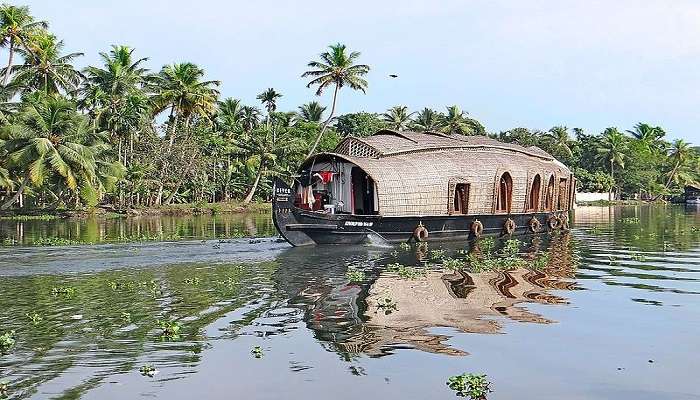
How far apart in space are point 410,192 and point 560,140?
194 ft

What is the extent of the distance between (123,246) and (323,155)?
619cm

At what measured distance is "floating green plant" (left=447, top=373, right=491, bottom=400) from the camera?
21.9 ft

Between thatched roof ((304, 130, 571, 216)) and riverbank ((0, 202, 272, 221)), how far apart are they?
2363 centimetres

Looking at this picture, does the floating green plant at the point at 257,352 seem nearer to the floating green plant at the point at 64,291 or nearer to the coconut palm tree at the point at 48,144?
the floating green plant at the point at 64,291

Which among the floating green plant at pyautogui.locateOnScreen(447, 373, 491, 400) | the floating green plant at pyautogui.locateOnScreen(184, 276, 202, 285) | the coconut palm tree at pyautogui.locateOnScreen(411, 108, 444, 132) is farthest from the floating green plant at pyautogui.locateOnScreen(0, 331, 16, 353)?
the coconut palm tree at pyautogui.locateOnScreen(411, 108, 444, 132)

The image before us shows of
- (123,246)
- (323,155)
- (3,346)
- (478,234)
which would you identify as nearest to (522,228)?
(478,234)

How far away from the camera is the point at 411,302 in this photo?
11359 mm

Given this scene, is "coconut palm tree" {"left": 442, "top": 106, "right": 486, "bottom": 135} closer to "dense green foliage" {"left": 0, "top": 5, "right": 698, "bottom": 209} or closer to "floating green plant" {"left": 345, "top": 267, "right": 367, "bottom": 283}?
"dense green foliage" {"left": 0, "top": 5, "right": 698, "bottom": 209}

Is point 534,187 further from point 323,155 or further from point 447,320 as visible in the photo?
point 447,320

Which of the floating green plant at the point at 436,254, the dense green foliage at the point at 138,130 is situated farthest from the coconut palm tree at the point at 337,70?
the floating green plant at the point at 436,254

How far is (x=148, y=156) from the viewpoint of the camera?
47781 mm

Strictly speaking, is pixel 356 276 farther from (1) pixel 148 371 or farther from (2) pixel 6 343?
(1) pixel 148 371

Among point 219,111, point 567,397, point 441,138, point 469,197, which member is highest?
point 219,111

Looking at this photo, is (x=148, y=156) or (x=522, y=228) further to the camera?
(x=148, y=156)
